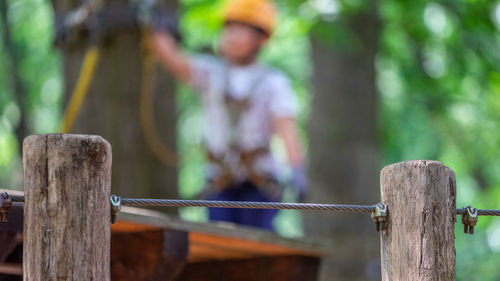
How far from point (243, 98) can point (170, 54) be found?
0.48m

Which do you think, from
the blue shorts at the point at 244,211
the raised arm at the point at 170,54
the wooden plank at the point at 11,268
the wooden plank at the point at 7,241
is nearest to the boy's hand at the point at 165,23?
the raised arm at the point at 170,54

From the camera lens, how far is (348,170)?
745 cm

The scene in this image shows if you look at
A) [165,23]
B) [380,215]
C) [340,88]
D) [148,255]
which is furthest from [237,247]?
[340,88]

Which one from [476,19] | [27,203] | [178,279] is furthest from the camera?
[476,19]

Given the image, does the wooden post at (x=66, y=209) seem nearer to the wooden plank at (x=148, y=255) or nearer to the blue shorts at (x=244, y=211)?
the wooden plank at (x=148, y=255)

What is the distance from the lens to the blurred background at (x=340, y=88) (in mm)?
5016

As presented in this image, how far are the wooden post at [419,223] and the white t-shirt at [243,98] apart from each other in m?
2.44

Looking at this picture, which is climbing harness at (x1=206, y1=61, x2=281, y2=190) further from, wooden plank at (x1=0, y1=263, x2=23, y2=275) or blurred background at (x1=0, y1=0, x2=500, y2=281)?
wooden plank at (x1=0, y1=263, x2=23, y2=275)

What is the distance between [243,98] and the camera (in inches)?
195

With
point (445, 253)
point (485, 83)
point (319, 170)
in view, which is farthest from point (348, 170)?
point (445, 253)

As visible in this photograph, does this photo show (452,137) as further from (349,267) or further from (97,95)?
(97,95)

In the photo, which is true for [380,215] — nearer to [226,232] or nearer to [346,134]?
[226,232]

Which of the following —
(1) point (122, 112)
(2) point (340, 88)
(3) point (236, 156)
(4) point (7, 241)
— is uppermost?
(2) point (340, 88)

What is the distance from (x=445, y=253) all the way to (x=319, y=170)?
5182 millimetres
